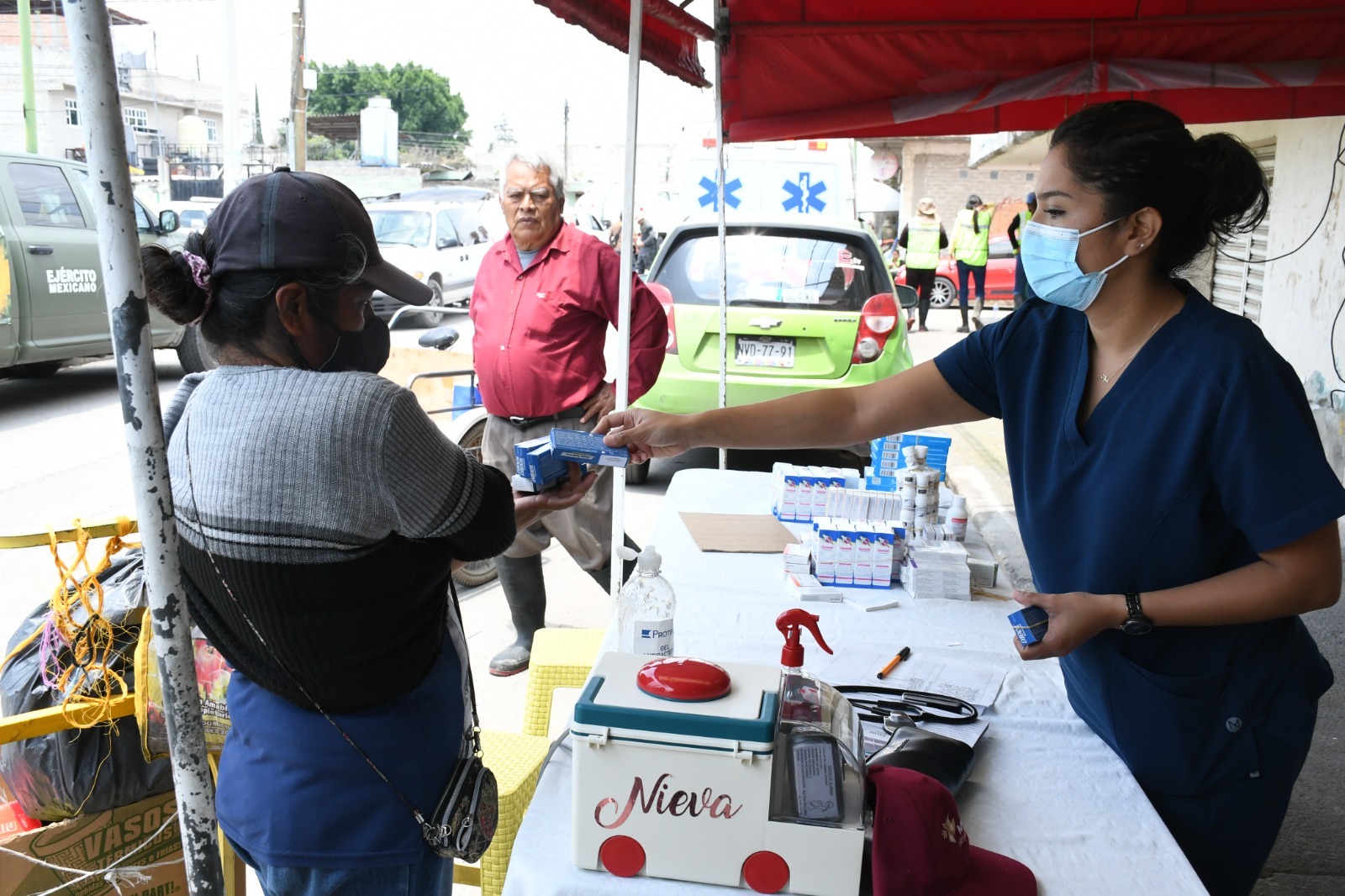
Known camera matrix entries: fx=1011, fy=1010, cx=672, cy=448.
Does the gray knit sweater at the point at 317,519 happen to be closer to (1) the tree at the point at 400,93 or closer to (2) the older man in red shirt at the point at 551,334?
(2) the older man in red shirt at the point at 551,334

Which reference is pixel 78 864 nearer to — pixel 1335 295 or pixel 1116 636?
pixel 1116 636

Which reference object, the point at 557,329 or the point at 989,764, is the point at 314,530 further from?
the point at 557,329

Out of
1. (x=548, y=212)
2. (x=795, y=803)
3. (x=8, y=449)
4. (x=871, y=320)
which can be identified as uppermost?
(x=548, y=212)

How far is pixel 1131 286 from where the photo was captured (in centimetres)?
173

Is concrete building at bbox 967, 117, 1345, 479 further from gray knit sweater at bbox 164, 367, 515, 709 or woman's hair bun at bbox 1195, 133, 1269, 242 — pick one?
gray knit sweater at bbox 164, 367, 515, 709

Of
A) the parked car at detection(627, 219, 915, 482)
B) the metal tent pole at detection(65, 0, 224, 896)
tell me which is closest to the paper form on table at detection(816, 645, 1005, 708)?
the metal tent pole at detection(65, 0, 224, 896)

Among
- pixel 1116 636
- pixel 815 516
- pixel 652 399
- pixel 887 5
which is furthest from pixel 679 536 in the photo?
pixel 652 399

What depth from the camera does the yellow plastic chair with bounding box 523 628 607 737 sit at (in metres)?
2.78

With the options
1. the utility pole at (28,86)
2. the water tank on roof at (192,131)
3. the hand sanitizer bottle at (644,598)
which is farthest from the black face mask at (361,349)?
the water tank on roof at (192,131)

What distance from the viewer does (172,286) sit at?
1.34 meters

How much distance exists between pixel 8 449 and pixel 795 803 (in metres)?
8.07

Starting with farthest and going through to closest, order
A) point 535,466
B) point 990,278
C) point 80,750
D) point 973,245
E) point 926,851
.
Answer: point 990,278
point 973,245
point 80,750
point 535,466
point 926,851

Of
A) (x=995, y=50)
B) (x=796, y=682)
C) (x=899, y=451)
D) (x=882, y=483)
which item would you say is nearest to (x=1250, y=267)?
(x=995, y=50)

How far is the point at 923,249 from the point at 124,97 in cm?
4151
